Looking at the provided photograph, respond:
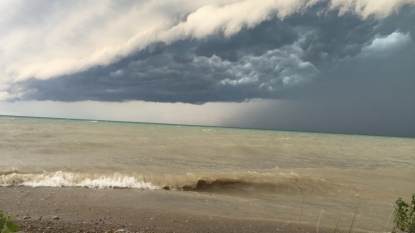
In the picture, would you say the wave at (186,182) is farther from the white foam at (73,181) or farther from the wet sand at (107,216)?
the wet sand at (107,216)

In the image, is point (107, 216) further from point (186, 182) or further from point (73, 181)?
point (186, 182)

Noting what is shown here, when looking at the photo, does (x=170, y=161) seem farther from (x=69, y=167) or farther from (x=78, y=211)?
(x=78, y=211)

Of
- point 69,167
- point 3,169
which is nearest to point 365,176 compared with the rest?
point 69,167

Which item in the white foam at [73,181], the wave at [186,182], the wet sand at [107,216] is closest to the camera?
the wet sand at [107,216]

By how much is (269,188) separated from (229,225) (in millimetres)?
5376

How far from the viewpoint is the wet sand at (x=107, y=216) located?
6.02 m

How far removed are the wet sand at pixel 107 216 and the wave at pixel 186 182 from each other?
1093mm

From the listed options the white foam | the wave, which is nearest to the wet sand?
the white foam

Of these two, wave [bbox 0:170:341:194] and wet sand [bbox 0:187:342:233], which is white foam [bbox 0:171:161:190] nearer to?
wave [bbox 0:170:341:194]

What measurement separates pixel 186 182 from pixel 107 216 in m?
4.75

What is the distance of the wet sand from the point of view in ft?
19.8

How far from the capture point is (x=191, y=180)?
11.4 metres

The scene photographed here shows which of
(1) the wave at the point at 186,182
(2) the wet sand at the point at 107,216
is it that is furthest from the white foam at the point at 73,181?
(2) the wet sand at the point at 107,216

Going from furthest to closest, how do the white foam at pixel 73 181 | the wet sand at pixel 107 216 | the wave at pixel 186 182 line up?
the wave at pixel 186 182, the white foam at pixel 73 181, the wet sand at pixel 107 216
